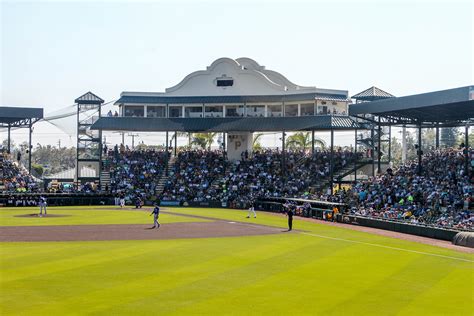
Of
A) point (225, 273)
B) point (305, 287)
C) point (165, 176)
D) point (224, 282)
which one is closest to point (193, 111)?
point (165, 176)

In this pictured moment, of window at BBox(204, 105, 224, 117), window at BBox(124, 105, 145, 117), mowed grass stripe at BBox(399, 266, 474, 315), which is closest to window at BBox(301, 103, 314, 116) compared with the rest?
window at BBox(204, 105, 224, 117)

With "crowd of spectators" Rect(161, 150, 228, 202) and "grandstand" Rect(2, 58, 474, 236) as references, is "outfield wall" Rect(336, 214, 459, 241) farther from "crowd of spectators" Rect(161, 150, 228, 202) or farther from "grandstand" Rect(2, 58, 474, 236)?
"crowd of spectators" Rect(161, 150, 228, 202)

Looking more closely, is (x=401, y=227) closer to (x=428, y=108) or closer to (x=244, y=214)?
(x=428, y=108)

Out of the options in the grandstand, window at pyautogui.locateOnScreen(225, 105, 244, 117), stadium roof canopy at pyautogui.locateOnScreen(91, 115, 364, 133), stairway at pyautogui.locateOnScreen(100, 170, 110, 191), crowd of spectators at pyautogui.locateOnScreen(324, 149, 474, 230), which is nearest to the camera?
crowd of spectators at pyautogui.locateOnScreen(324, 149, 474, 230)

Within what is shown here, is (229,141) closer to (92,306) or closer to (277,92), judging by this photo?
(277,92)

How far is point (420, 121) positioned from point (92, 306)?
45277 mm

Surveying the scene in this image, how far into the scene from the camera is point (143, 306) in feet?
64.4

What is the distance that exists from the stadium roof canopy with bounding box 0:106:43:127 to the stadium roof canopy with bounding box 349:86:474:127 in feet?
122

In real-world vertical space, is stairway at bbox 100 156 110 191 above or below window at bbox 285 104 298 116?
below

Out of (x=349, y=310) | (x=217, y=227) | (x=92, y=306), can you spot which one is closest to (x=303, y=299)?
(x=349, y=310)

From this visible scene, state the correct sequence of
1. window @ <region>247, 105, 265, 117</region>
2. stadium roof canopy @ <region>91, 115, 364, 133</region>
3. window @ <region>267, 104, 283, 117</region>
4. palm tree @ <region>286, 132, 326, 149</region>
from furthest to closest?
palm tree @ <region>286, 132, 326, 149</region>
window @ <region>247, 105, 265, 117</region>
window @ <region>267, 104, 283, 117</region>
stadium roof canopy @ <region>91, 115, 364, 133</region>

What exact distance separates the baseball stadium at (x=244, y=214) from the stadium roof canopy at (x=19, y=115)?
6.4 inches

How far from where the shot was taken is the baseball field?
19.9 meters

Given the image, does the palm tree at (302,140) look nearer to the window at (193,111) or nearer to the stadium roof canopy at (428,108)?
the window at (193,111)
